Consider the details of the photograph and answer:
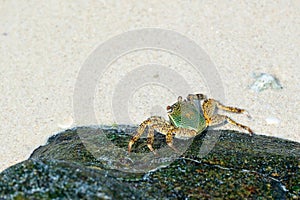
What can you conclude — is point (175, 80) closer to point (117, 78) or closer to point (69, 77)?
point (117, 78)

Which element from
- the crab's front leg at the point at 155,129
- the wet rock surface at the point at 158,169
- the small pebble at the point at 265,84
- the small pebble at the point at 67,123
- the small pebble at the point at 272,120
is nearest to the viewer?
the wet rock surface at the point at 158,169

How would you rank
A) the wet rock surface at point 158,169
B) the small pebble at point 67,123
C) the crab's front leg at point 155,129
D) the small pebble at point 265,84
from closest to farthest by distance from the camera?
the wet rock surface at point 158,169
the crab's front leg at point 155,129
the small pebble at point 67,123
the small pebble at point 265,84

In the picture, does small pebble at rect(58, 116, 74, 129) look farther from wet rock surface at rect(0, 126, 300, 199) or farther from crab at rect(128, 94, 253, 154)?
crab at rect(128, 94, 253, 154)

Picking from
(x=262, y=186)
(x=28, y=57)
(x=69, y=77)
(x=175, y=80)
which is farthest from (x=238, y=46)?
(x=262, y=186)

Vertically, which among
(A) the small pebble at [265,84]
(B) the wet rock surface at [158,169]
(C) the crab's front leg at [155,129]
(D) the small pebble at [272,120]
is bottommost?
(B) the wet rock surface at [158,169]

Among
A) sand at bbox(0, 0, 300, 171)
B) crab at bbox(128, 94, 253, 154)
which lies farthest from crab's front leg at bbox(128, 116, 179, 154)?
sand at bbox(0, 0, 300, 171)

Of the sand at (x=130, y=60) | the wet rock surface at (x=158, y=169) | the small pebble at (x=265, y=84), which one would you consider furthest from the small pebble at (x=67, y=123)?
the small pebble at (x=265, y=84)

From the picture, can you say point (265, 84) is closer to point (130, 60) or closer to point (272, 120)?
point (272, 120)

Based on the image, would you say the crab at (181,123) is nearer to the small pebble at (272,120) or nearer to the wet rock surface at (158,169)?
the wet rock surface at (158,169)
